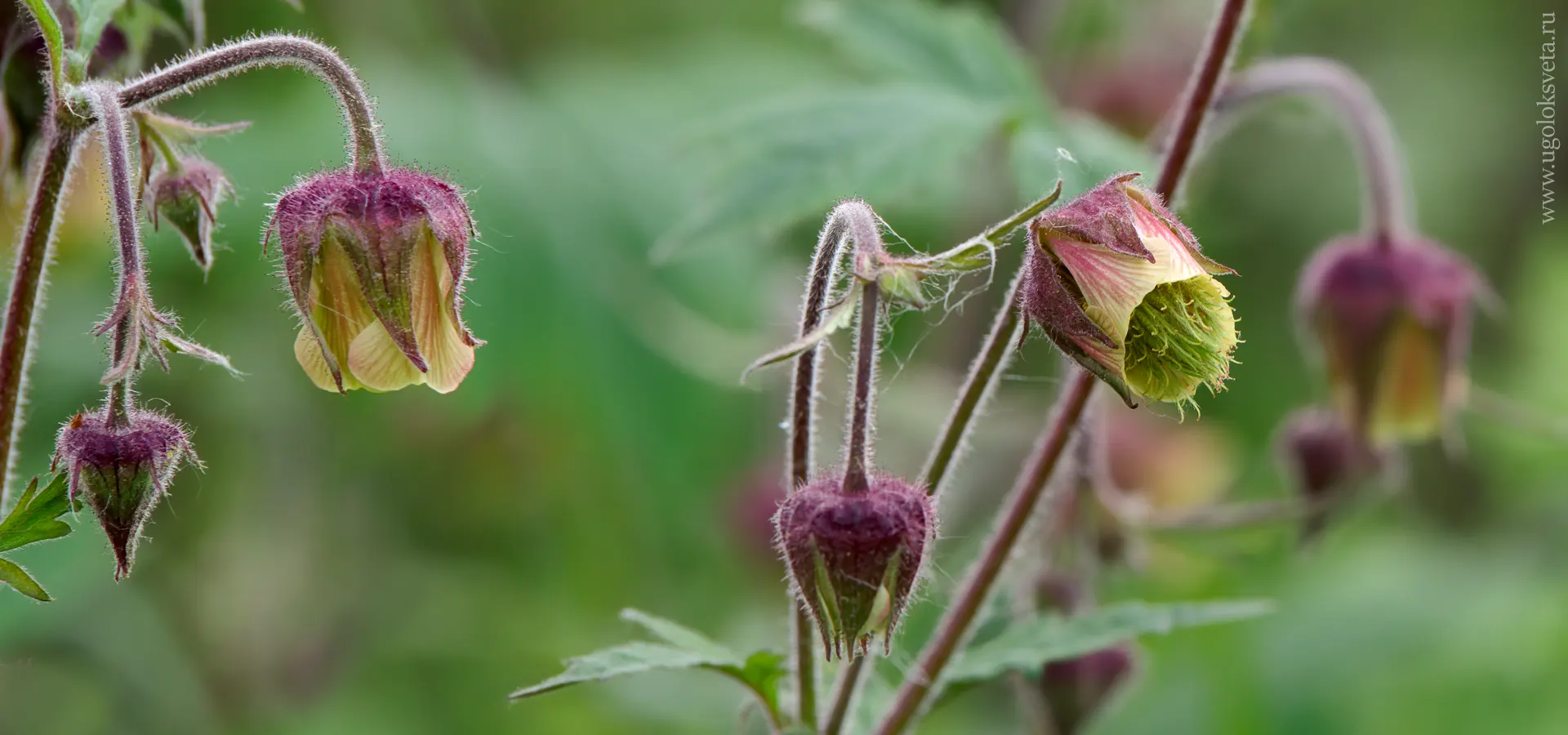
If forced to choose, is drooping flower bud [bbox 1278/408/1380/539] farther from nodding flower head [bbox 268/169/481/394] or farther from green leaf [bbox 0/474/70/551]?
green leaf [bbox 0/474/70/551]

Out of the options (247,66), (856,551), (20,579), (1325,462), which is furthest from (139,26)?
(1325,462)

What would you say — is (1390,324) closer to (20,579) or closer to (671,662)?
(671,662)

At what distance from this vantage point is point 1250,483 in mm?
3695

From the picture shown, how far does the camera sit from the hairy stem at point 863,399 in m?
1.18

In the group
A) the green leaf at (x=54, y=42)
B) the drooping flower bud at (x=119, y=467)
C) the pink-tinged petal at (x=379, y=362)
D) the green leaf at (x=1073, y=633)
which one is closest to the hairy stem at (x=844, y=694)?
the green leaf at (x=1073, y=633)

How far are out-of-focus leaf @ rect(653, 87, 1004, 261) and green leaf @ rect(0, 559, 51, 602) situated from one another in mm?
980

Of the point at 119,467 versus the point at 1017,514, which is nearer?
the point at 119,467

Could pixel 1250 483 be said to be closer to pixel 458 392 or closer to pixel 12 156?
pixel 458 392

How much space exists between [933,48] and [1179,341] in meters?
1.23

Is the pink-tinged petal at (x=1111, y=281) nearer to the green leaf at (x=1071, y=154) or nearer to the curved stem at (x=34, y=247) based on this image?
the green leaf at (x=1071, y=154)

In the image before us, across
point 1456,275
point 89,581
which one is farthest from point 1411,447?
point 89,581

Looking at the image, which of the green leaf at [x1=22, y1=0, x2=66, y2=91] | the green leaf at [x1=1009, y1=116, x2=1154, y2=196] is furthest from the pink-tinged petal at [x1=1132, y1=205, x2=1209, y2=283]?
the green leaf at [x1=22, y1=0, x2=66, y2=91]

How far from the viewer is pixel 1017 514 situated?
156 centimetres

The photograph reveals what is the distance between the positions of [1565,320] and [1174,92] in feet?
3.49
